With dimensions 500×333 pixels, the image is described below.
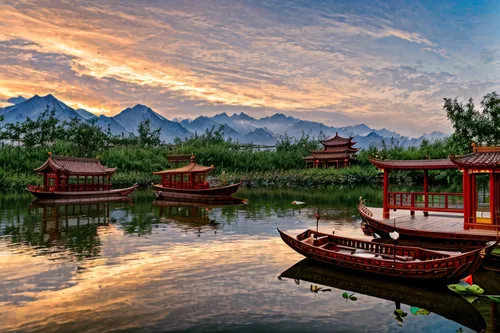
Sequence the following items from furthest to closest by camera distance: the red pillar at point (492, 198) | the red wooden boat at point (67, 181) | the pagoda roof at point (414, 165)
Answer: the red wooden boat at point (67, 181), the pagoda roof at point (414, 165), the red pillar at point (492, 198)

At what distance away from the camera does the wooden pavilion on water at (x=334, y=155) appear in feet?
156

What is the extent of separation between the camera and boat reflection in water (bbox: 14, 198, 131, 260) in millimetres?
12531

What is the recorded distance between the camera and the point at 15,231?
51.3 feet

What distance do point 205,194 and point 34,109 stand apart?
145 metres

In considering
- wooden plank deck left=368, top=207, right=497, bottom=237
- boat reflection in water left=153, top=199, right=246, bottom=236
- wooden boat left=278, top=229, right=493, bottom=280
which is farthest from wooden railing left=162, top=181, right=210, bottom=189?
wooden boat left=278, top=229, right=493, bottom=280

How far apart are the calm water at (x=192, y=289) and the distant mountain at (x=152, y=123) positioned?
155821 millimetres

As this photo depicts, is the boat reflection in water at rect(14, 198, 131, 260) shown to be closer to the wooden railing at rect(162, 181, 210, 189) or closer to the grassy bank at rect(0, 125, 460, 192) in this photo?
the wooden railing at rect(162, 181, 210, 189)

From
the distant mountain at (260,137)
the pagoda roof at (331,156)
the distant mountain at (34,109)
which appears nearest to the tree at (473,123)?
the pagoda roof at (331,156)

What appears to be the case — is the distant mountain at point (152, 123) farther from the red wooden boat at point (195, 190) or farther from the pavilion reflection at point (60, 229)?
the pavilion reflection at point (60, 229)

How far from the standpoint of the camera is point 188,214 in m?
21.0

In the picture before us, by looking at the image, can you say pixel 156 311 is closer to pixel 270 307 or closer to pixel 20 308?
pixel 270 307

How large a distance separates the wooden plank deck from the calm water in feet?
5.08

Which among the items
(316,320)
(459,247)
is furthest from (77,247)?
(459,247)

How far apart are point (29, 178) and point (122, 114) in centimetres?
14158
